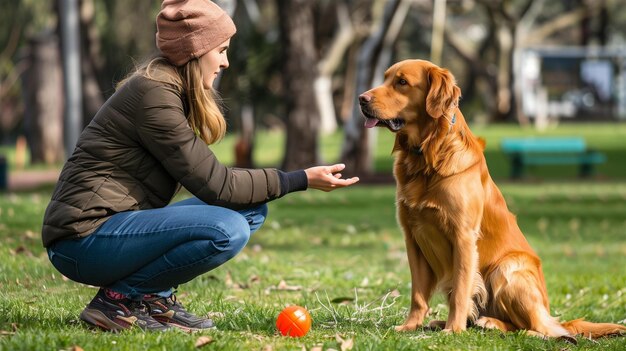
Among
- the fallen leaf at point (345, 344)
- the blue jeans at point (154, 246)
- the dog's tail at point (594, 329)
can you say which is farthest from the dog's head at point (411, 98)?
the dog's tail at point (594, 329)

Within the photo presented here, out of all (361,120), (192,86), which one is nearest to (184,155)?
(192,86)

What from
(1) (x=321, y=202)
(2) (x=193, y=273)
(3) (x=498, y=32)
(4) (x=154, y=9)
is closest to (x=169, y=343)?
(2) (x=193, y=273)

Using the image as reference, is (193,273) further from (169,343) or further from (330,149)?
(330,149)

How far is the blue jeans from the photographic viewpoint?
497cm

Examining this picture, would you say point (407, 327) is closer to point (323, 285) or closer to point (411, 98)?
point (411, 98)

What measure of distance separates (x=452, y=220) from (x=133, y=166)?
174cm

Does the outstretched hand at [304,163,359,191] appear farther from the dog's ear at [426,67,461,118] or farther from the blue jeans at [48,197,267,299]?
the dog's ear at [426,67,461,118]

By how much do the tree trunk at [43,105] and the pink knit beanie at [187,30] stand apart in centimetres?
2497

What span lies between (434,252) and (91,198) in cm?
193

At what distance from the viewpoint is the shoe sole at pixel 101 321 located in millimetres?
5078

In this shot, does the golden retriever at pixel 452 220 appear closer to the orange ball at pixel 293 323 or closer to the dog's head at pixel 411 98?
the dog's head at pixel 411 98

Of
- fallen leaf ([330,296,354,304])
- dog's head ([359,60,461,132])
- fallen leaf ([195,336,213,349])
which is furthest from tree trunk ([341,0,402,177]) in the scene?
fallen leaf ([195,336,213,349])

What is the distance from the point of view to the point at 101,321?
16.7 feet

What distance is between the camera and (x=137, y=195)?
5.12 metres
